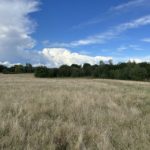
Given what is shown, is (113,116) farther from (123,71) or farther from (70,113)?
(123,71)

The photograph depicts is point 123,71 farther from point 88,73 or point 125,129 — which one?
point 125,129

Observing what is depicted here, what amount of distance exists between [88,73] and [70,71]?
6.44m

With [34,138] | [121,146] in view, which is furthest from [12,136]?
[121,146]

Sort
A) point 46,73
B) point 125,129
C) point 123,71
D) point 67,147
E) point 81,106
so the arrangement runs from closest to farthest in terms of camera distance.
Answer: point 67,147 < point 125,129 < point 81,106 < point 123,71 < point 46,73

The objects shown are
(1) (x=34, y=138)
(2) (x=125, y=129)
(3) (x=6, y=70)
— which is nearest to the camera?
(1) (x=34, y=138)

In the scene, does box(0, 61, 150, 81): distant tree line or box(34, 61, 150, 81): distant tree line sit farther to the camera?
box(34, 61, 150, 81): distant tree line

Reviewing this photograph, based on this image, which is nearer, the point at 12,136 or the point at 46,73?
the point at 12,136

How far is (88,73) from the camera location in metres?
79.9

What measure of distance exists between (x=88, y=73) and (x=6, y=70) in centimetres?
3605

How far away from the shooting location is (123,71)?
71250 mm

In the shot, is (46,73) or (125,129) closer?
(125,129)

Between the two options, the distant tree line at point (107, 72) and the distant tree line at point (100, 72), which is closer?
the distant tree line at point (107, 72)

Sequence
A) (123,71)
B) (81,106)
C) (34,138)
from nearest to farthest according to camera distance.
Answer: (34,138), (81,106), (123,71)

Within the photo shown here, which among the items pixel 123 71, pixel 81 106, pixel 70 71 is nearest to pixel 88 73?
pixel 70 71
